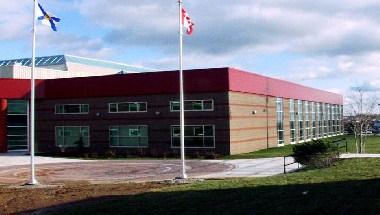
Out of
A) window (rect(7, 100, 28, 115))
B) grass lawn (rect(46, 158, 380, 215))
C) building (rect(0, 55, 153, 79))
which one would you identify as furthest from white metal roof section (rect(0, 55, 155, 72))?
grass lawn (rect(46, 158, 380, 215))

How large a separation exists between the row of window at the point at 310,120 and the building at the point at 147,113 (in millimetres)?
757

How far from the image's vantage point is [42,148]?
46.8 meters

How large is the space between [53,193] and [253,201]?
9306mm

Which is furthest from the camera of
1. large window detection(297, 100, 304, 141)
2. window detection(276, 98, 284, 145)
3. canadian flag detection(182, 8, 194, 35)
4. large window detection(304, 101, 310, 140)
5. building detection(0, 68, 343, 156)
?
large window detection(304, 101, 310, 140)

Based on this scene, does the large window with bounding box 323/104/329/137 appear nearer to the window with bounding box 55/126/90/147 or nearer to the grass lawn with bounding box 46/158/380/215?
the window with bounding box 55/126/90/147

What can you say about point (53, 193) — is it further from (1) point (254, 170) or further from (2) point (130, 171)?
(1) point (254, 170)

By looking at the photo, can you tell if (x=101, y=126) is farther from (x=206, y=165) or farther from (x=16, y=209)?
(x=16, y=209)

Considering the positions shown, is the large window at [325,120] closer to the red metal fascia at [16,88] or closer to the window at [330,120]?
the window at [330,120]

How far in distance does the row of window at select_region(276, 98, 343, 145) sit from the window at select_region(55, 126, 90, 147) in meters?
17.5

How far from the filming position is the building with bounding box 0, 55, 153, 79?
5338 cm

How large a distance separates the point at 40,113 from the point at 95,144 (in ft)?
20.8

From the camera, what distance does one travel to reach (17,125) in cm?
4741

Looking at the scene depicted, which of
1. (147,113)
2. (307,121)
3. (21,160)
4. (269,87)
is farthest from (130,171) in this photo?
(307,121)

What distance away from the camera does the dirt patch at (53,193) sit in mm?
16328
